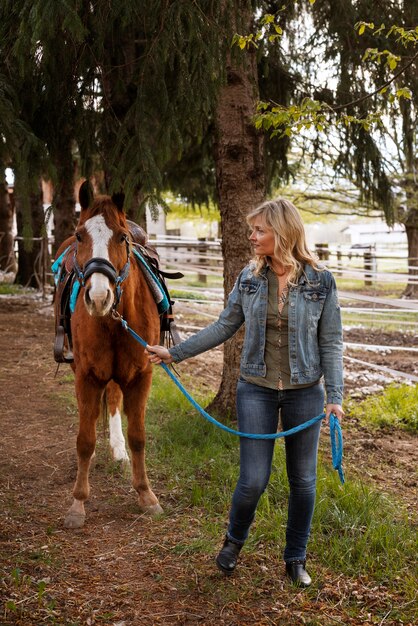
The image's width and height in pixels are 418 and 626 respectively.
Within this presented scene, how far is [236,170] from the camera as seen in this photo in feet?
18.5

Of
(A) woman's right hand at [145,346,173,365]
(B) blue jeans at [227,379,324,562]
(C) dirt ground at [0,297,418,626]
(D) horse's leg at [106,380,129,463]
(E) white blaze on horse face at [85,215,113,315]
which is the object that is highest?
(E) white blaze on horse face at [85,215,113,315]

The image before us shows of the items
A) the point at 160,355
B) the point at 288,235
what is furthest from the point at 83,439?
the point at 288,235

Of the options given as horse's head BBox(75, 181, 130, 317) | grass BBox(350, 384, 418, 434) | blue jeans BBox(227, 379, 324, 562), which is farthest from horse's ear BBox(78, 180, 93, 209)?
grass BBox(350, 384, 418, 434)

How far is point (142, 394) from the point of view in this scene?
13.7 ft

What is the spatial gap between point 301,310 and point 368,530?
1353mm

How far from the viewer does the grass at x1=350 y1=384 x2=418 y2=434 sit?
6176mm

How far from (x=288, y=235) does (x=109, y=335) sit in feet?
4.50

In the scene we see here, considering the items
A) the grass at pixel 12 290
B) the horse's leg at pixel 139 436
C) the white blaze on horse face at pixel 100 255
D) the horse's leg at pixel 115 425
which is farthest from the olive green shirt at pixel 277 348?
the grass at pixel 12 290

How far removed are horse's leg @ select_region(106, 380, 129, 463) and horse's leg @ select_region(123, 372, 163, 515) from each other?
74 cm

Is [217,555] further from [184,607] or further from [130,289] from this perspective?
[130,289]

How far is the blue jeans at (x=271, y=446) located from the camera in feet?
10.3

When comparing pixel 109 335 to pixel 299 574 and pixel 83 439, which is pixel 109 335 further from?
pixel 299 574

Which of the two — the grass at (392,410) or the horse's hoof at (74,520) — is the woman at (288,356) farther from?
the grass at (392,410)

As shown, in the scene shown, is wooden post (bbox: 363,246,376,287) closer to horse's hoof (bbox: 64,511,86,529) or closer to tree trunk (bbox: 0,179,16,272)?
horse's hoof (bbox: 64,511,86,529)
